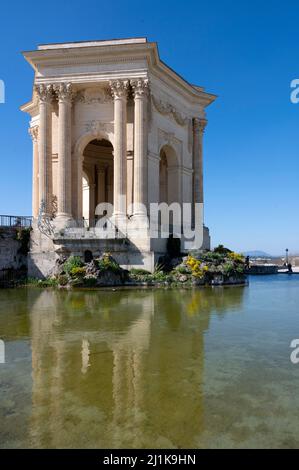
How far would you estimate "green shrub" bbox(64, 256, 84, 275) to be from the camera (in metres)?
21.0

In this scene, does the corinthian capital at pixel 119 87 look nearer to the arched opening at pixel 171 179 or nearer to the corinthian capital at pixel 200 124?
the arched opening at pixel 171 179

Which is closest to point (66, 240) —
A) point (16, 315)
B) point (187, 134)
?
point (16, 315)

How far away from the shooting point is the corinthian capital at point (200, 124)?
31172mm

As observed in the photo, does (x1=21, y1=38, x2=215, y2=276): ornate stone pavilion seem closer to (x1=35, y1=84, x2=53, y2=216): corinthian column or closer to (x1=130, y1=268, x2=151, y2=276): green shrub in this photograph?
(x1=35, y1=84, x2=53, y2=216): corinthian column

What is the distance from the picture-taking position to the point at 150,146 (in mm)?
25156

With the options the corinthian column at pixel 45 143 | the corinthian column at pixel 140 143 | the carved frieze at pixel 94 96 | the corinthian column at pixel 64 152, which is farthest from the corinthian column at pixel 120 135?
the corinthian column at pixel 45 143

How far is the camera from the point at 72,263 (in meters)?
21.3

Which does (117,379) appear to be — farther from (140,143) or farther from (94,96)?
(94,96)

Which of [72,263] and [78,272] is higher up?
[72,263]

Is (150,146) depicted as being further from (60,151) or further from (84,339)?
(84,339)

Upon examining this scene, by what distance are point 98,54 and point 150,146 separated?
6882mm

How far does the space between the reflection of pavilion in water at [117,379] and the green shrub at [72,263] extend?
9.82 metres

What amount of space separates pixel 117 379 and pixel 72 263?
16.3 meters

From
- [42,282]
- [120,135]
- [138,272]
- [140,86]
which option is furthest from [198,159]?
[42,282]
